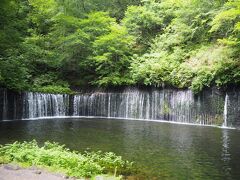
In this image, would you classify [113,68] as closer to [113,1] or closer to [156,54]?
[156,54]

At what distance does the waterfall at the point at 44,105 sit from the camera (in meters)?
25.2

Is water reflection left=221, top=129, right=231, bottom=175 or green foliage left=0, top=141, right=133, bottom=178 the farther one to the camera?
water reflection left=221, top=129, right=231, bottom=175

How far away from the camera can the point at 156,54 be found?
26875 mm

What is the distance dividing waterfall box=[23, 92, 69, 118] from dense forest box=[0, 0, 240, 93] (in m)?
0.67

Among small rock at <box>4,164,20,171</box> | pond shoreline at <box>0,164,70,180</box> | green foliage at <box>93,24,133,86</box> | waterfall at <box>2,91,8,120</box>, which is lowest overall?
pond shoreline at <box>0,164,70,180</box>

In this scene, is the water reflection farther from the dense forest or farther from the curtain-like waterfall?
the dense forest

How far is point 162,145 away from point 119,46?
15.0 m

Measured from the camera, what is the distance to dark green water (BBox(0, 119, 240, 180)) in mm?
10586

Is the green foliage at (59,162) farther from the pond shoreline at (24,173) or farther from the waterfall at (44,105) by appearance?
the waterfall at (44,105)

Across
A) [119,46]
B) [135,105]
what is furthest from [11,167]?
[119,46]

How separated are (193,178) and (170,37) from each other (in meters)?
18.7

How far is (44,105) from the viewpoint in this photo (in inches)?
1022

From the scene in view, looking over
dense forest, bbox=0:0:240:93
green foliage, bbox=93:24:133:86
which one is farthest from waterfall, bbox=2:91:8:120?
green foliage, bbox=93:24:133:86

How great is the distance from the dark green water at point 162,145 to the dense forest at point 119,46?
504cm
